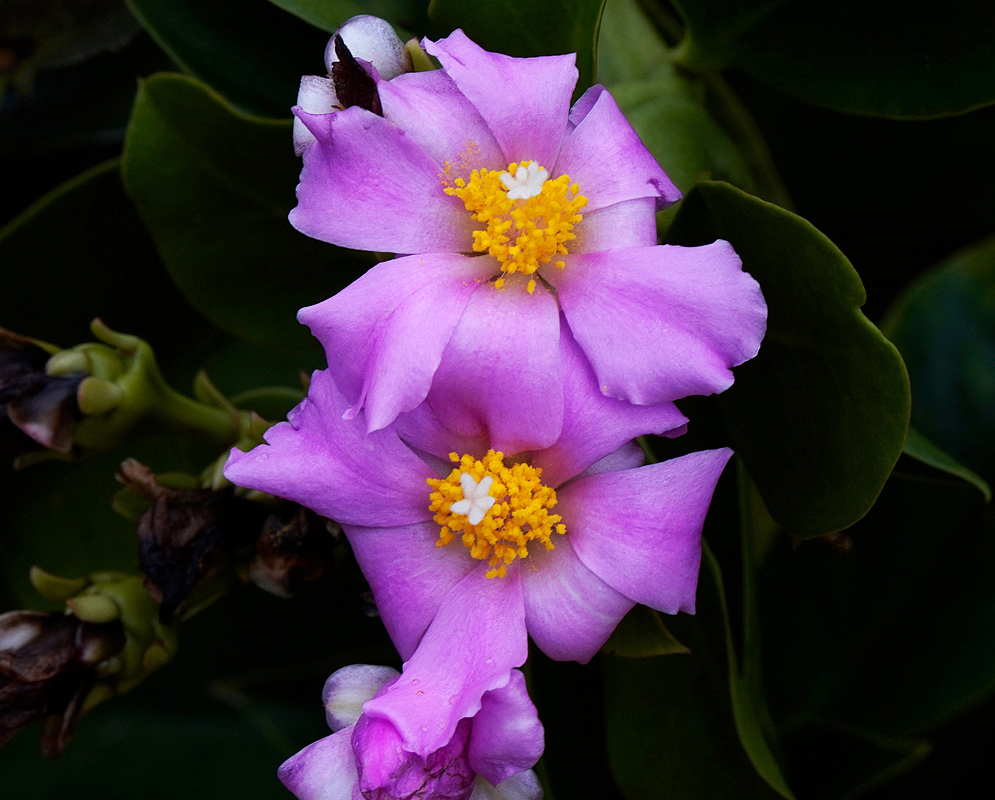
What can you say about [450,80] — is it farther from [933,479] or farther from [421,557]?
[933,479]

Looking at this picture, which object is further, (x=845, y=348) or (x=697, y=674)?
(x=697, y=674)

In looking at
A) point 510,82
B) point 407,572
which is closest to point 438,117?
point 510,82

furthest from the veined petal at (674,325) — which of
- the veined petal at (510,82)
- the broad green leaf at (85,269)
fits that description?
the broad green leaf at (85,269)

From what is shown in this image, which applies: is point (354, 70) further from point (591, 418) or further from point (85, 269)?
point (85, 269)

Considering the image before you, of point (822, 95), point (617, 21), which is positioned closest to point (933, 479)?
point (822, 95)

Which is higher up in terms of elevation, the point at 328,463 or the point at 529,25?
the point at 529,25

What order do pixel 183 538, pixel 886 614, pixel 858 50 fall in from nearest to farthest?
pixel 183 538, pixel 858 50, pixel 886 614

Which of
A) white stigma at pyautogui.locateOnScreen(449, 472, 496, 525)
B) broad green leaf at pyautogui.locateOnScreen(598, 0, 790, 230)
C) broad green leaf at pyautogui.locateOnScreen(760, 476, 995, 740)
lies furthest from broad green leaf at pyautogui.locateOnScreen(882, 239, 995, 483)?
white stigma at pyautogui.locateOnScreen(449, 472, 496, 525)
